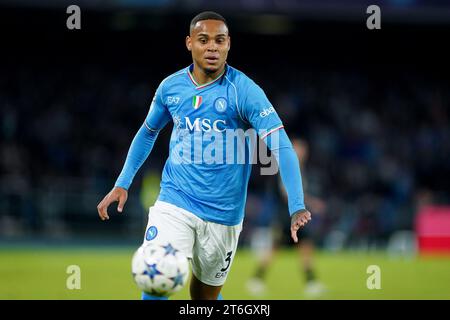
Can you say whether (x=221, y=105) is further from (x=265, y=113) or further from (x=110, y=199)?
(x=110, y=199)

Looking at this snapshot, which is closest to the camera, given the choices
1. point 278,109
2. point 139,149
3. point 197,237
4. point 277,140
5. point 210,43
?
point 277,140

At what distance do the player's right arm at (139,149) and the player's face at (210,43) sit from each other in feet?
1.52

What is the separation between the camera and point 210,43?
18.8 feet

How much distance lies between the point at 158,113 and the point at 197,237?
102cm

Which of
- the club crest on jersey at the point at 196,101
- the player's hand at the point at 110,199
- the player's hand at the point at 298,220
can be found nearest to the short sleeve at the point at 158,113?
the club crest on jersey at the point at 196,101

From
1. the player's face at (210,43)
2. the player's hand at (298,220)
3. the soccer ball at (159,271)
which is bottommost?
the soccer ball at (159,271)

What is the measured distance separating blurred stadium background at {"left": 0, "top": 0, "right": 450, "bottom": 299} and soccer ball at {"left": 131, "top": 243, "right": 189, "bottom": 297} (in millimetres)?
8291

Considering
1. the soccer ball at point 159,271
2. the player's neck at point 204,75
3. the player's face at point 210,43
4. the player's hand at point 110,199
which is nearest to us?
the soccer ball at point 159,271

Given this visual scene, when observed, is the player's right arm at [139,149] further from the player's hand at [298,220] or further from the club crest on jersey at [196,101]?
the player's hand at [298,220]

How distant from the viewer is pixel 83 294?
959 centimetres

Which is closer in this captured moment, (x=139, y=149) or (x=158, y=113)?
(x=158, y=113)

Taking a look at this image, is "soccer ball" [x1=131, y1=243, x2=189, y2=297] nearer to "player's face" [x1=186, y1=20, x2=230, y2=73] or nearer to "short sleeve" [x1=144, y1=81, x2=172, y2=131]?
"short sleeve" [x1=144, y1=81, x2=172, y2=131]

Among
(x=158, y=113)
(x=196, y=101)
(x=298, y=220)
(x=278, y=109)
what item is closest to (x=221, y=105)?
(x=196, y=101)

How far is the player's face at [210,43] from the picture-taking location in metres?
5.74
